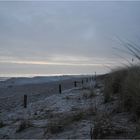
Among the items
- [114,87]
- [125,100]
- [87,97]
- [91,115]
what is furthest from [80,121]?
[87,97]

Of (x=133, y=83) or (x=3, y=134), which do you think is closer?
(x=133, y=83)

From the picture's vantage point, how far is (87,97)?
37.6 ft

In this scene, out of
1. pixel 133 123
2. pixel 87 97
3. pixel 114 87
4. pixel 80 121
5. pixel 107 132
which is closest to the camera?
pixel 107 132

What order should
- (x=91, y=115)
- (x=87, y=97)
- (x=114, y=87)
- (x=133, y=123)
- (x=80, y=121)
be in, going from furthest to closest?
(x=87, y=97) < (x=114, y=87) < (x=91, y=115) < (x=80, y=121) < (x=133, y=123)

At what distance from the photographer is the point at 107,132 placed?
19.1 feet

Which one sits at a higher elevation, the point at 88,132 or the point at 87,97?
the point at 87,97

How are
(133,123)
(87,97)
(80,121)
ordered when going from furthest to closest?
(87,97)
(80,121)
(133,123)

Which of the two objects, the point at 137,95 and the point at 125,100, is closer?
the point at 137,95

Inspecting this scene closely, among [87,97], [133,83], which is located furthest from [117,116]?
[87,97]

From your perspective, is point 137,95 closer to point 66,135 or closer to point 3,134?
point 66,135

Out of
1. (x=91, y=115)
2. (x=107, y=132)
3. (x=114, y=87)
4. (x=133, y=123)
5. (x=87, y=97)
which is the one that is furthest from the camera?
(x=87, y=97)

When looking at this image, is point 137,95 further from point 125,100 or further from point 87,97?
point 87,97

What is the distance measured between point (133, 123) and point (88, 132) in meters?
0.96

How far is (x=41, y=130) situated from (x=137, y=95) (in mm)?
2028
